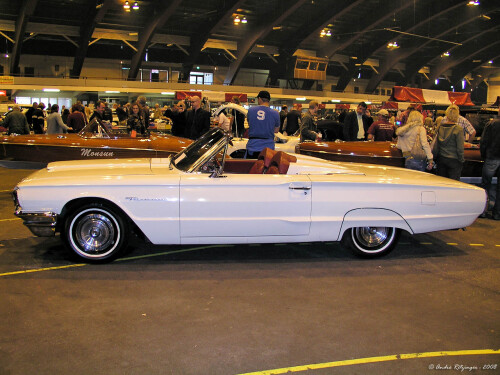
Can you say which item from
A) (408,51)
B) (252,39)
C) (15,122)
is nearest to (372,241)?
(15,122)

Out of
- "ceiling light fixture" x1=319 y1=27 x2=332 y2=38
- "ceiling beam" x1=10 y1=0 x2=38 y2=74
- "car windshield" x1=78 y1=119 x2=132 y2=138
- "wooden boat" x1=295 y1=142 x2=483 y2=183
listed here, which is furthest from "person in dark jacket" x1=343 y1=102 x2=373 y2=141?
"ceiling light fixture" x1=319 y1=27 x2=332 y2=38

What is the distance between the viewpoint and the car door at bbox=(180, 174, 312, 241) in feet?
15.5

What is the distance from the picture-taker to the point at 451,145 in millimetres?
7480

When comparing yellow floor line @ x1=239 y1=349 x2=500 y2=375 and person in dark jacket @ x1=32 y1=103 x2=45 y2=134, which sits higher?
person in dark jacket @ x1=32 y1=103 x2=45 y2=134

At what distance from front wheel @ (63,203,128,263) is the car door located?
27.4 inches

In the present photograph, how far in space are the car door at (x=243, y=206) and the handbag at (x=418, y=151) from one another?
364cm

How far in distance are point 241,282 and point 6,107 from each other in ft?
69.8

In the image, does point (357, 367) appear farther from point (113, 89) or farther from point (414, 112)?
point (113, 89)

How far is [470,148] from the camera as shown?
9055mm

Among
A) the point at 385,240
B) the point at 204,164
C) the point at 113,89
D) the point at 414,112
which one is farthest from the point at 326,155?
the point at 113,89

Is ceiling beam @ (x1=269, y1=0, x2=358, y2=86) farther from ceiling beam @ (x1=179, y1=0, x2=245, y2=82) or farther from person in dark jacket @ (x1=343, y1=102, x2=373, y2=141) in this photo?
person in dark jacket @ (x1=343, y1=102, x2=373, y2=141)

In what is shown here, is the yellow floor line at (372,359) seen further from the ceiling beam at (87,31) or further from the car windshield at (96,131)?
the ceiling beam at (87,31)

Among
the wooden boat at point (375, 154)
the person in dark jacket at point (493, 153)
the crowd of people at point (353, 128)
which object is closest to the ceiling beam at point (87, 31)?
the crowd of people at point (353, 128)

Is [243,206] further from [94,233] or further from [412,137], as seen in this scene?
[412,137]
